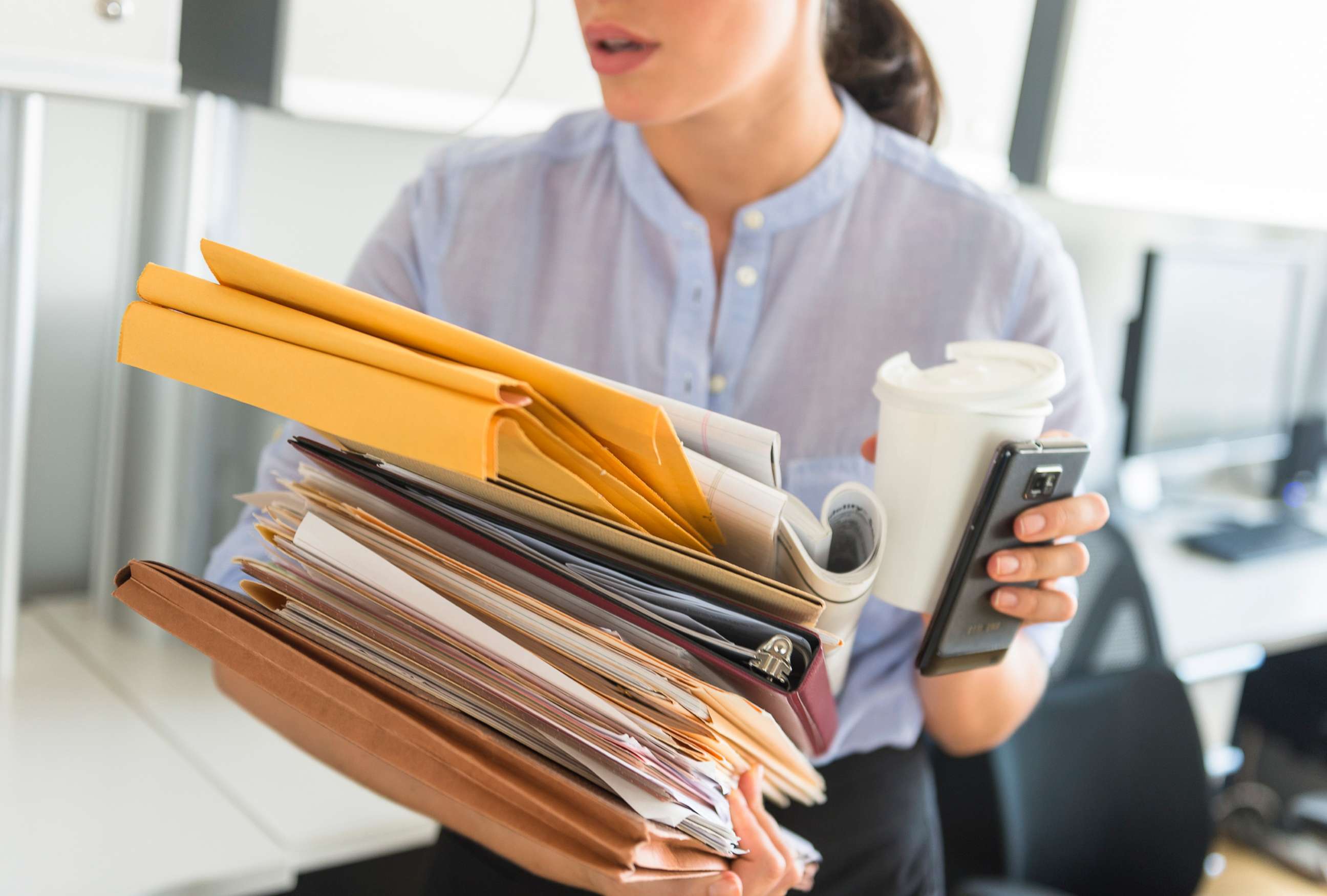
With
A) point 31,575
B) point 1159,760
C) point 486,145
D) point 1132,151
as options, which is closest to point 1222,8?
point 1132,151

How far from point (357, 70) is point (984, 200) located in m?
0.52

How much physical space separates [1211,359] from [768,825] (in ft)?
6.91

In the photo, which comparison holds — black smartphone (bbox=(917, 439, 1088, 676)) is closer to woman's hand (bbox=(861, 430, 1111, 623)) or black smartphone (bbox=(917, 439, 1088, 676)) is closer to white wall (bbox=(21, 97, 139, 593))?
woman's hand (bbox=(861, 430, 1111, 623))

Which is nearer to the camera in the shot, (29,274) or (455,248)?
(455,248)

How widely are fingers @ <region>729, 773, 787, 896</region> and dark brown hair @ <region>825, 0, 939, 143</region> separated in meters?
0.70

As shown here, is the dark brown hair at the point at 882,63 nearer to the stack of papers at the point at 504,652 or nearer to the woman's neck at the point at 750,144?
the woman's neck at the point at 750,144

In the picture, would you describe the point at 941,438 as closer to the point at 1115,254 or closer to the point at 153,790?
the point at 153,790

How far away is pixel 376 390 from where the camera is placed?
0.40 meters

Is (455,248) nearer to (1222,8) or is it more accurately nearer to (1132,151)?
(1132,151)

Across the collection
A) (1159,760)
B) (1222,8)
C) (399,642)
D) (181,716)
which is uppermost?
(1222,8)

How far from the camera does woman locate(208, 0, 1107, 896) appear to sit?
2.97 ft

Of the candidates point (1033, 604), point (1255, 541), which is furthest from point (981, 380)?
point (1255, 541)

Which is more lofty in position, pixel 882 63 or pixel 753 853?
pixel 882 63

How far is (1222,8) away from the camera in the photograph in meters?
1.95
